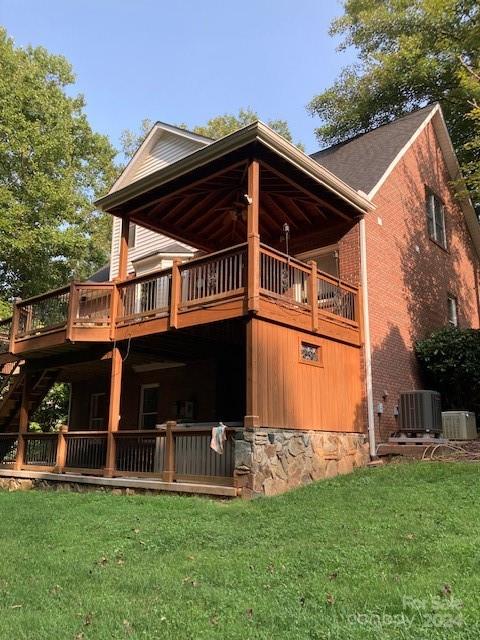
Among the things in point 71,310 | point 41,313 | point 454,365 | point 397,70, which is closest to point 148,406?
point 41,313

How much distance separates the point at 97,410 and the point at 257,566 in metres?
14.0

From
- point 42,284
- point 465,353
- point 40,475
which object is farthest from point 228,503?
point 42,284

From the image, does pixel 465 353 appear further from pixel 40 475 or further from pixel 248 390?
pixel 40 475

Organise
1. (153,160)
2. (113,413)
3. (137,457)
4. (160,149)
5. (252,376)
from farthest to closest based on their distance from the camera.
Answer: (153,160) < (160,149) < (113,413) < (137,457) < (252,376)

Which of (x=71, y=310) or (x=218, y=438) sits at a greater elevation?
(x=71, y=310)

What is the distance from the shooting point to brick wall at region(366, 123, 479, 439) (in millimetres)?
13102

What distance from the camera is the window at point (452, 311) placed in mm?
17047

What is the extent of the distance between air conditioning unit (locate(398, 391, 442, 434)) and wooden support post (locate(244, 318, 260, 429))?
4.38 meters

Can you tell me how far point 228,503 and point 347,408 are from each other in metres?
3.87

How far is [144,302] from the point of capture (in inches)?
507

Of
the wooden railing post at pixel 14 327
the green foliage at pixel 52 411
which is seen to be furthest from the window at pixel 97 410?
the green foliage at pixel 52 411

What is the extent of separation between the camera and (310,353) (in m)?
11.1

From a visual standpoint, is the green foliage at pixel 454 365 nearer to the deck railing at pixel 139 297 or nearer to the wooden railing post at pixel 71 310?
the deck railing at pixel 139 297

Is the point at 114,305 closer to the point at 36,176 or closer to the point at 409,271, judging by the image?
the point at 409,271
